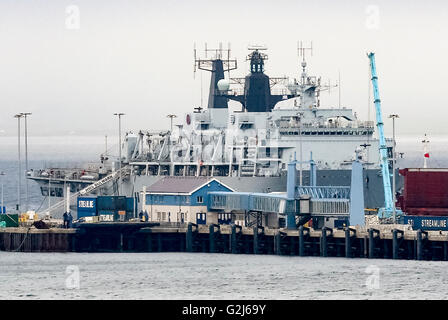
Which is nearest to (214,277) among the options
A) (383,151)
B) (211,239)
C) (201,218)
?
(211,239)

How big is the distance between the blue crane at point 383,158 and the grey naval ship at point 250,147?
5.63ft

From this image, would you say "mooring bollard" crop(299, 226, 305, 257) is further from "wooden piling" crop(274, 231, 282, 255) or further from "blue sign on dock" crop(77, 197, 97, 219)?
"blue sign on dock" crop(77, 197, 97, 219)

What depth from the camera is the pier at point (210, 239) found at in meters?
106

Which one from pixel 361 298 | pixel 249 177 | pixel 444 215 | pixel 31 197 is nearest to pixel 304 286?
pixel 361 298

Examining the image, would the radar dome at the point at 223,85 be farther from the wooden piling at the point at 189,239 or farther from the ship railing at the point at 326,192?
the wooden piling at the point at 189,239

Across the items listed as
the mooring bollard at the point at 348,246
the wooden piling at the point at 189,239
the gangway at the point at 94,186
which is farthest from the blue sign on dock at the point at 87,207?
the mooring bollard at the point at 348,246

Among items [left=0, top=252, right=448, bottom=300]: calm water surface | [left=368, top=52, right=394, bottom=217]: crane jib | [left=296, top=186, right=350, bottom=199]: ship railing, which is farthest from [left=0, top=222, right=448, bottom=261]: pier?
[left=368, top=52, right=394, bottom=217]: crane jib

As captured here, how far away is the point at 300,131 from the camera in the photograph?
418 feet

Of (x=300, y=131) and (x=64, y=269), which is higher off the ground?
(x=300, y=131)

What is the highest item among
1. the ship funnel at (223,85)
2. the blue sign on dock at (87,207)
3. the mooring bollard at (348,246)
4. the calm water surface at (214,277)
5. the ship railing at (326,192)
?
the ship funnel at (223,85)

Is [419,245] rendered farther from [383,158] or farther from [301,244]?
[383,158]

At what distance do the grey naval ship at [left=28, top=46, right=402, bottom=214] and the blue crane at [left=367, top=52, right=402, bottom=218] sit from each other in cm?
171
